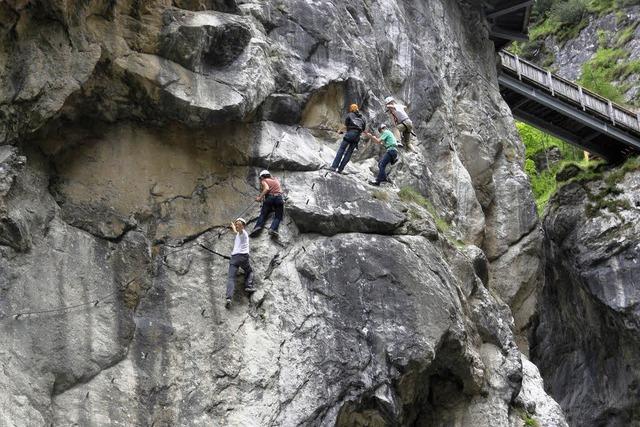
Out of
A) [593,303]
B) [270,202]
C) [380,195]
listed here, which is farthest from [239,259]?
[593,303]

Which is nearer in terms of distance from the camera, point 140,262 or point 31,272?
point 31,272

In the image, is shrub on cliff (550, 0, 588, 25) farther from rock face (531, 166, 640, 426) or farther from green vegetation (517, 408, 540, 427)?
green vegetation (517, 408, 540, 427)

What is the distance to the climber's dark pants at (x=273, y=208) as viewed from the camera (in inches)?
649

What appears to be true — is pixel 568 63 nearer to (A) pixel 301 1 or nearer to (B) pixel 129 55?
(A) pixel 301 1

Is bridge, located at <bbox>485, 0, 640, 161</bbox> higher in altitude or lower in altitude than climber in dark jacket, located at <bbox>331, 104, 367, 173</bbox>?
higher

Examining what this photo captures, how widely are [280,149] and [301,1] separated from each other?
15.7ft

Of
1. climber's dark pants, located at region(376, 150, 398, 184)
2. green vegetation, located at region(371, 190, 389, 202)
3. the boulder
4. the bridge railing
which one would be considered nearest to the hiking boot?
the boulder

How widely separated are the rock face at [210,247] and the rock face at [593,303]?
11272 millimetres

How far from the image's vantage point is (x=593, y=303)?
3144 centimetres

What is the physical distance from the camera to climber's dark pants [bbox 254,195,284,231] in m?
16.5

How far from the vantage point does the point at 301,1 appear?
68.1 feet

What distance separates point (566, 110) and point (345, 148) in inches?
722

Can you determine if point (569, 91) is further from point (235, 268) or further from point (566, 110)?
point (235, 268)

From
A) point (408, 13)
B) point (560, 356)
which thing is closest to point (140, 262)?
point (408, 13)
